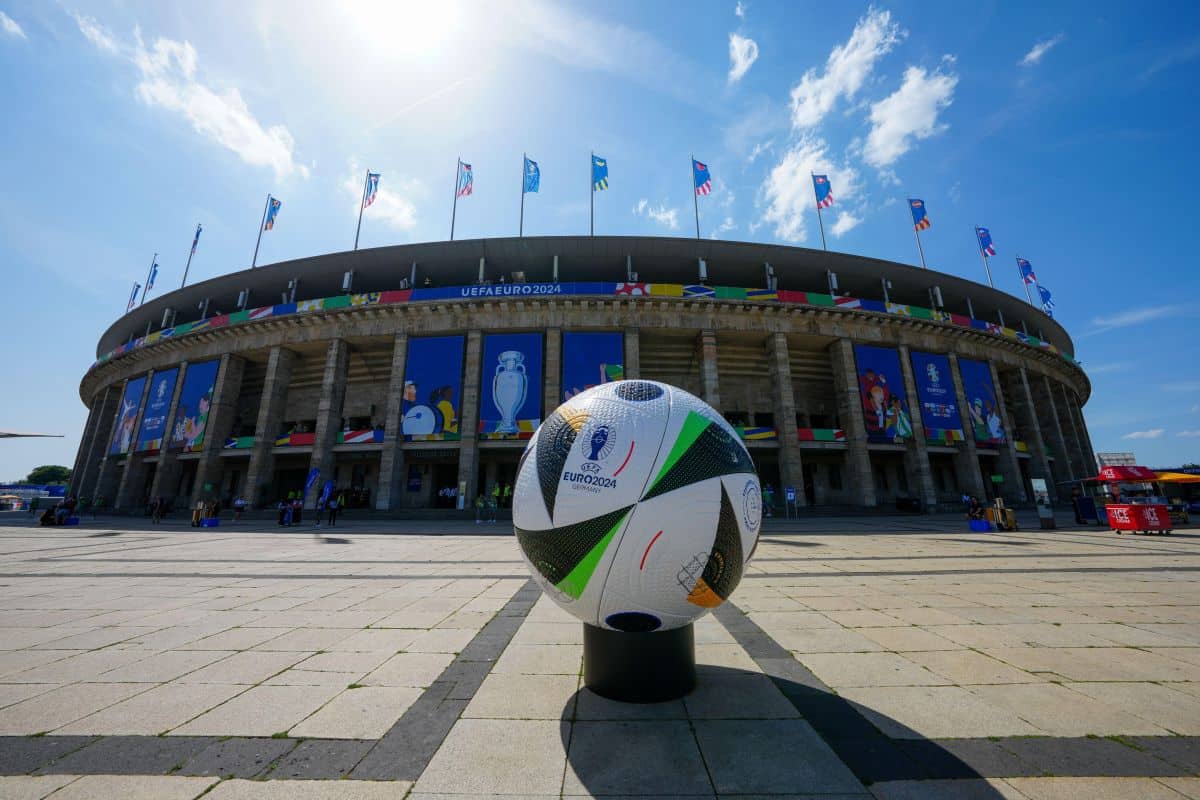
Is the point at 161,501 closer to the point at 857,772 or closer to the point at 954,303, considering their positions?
the point at 857,772

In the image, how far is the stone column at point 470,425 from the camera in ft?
85.8

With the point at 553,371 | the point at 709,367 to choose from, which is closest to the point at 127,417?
the point at 553,371

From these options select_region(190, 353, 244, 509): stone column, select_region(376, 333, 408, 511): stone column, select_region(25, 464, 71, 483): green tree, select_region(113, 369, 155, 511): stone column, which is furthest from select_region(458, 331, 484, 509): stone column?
select_region(25, 464, 71, 483): green tree

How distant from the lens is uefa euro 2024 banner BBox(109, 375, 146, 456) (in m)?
33.9

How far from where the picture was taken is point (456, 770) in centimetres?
247

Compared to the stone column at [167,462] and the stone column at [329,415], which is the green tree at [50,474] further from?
the stone column at [329,415]

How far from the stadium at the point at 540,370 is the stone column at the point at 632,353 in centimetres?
13

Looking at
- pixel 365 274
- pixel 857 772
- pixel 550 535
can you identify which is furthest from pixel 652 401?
pixel 365 274

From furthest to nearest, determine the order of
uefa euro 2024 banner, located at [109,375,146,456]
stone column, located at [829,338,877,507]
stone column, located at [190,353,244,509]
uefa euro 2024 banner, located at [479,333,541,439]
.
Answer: uefa euro 2024 banner, located at [109,375,146,456] → stone column, located at [190,353,244,509] → stone column, located at [829,338,877,507] → uefa euro 2024 banner, located at [479,333,541,439]

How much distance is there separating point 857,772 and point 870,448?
31.2 metres

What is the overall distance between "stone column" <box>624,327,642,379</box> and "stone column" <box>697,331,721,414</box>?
166 inches

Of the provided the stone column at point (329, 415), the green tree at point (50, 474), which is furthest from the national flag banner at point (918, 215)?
the green tree at point (50, 474)

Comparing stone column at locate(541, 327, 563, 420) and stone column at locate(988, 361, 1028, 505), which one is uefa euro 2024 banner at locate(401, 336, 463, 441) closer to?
stone column at locate(541, 327, 563, 420)

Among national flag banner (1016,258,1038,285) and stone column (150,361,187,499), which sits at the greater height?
national flag banner (1016,258,1038,285)
